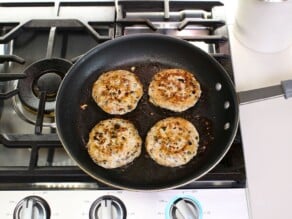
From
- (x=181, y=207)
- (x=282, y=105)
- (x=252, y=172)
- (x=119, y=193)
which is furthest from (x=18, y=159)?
(x=282, y=105)

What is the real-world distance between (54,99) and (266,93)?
1.44 ft

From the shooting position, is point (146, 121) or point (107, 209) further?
point (146, 121)

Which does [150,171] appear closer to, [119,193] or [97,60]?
[119,193]

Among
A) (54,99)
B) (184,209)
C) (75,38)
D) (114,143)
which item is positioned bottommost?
(184,209)

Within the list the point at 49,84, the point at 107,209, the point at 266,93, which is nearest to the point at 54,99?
the point at 49,84

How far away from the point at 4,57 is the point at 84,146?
10.9 inches

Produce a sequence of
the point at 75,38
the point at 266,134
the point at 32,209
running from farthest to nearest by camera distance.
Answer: the point at 75,38 → the point at 266,134 → the point at 32,209

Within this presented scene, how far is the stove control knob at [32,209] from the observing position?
0.65m

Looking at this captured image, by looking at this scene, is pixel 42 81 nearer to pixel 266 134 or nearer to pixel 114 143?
pixel 114 143

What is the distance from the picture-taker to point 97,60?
0.88m

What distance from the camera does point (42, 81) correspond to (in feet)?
2.73

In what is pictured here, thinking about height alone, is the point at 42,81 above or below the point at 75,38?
below

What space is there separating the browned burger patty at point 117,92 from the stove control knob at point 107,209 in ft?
0.67

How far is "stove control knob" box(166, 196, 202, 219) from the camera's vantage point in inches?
25.7
